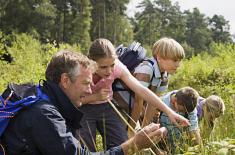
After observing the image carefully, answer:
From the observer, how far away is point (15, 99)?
9.44 ft

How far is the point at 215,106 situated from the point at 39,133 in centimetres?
242

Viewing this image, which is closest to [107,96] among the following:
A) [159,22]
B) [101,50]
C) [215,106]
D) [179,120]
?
[101,50]

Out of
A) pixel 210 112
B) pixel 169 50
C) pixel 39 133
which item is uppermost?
pixel 169 50

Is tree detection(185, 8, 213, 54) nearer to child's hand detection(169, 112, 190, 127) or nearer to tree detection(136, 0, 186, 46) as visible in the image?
tree detection(136, 0, 186, 46)

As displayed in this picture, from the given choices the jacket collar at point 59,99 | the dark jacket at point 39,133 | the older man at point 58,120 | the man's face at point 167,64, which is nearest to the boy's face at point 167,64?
the man's face at point 167,64

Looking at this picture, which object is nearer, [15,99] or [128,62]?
[15,99]

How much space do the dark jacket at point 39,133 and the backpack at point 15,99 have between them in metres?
0.03

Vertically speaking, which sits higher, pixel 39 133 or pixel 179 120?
pixel 39 133

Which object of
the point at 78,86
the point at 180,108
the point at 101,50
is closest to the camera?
the point at 78,86

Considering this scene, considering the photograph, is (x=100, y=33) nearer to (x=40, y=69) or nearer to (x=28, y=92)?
(x=40, y=69)

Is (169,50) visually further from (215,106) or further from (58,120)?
(58,120)

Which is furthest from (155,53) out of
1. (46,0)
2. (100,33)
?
(100,33)

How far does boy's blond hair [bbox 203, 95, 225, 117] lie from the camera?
461 cm

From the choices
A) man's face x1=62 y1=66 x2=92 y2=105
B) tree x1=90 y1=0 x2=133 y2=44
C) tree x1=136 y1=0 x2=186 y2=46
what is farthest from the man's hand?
tree x1=136 y1=0 x2=186 y2=46
